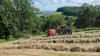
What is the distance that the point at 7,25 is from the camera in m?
47.2

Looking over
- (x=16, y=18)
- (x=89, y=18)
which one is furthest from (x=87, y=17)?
(x=16, y=18)

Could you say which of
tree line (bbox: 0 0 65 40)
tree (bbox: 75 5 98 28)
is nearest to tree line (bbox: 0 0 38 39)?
tree line (bbox: 0 0 65 40)

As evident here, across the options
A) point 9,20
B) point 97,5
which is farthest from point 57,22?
point 9,20

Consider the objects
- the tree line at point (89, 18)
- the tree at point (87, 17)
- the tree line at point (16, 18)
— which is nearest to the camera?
the tree line at point (16, 18)

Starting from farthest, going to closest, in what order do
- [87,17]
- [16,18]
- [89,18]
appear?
[87,17]
[89,18]
[16,18]

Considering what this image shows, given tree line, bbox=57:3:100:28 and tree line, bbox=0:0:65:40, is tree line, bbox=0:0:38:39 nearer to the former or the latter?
tree line, bbox=0:0:65:40

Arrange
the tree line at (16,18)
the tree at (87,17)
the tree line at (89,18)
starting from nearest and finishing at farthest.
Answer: the tree line at (16,18), the tree line at (89,18), the tree at (87,17)

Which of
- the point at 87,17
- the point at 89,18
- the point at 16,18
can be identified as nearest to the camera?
the point at 16,18

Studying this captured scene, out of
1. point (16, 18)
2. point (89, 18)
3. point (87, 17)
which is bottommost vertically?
point (89, 18)

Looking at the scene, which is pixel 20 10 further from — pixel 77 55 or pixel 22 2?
pixel 77 55

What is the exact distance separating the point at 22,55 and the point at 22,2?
3926 cm

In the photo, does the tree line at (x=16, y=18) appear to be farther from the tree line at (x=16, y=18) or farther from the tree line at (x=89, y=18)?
the tree line at (x=89, y=18)

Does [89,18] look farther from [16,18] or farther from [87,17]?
[16,18]

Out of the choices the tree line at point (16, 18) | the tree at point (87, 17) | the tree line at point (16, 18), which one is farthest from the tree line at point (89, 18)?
the tree line at point (16, 18)
